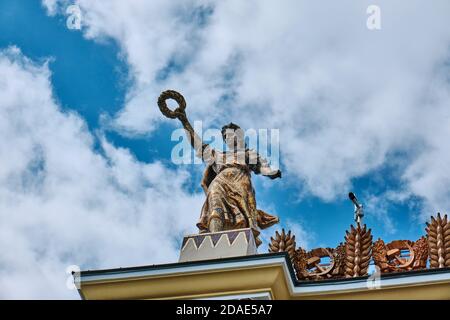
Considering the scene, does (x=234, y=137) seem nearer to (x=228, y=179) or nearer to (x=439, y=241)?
(x=228, y=179)

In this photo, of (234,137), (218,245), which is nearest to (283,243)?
(218,245)

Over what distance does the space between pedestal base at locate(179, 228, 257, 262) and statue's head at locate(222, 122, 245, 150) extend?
1.87m

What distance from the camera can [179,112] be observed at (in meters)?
14.5

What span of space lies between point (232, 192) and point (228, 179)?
13.2 inches

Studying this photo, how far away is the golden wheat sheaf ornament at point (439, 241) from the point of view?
12.2 m

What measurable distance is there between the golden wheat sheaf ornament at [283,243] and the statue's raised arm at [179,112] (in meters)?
2.04

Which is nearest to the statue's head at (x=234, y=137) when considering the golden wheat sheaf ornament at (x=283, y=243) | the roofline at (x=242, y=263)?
the golden wheat sheaf ornament at (x=283, y=243)

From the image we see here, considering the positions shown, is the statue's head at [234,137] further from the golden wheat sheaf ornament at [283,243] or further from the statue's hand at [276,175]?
the golden wheat sheaf ornament at [283,243]

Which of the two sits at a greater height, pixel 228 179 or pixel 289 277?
pixel 228 179

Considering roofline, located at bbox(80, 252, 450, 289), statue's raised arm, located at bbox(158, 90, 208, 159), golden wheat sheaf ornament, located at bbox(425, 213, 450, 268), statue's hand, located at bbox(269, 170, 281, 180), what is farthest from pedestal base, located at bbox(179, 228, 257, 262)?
golden wheat sheaf ornament, located at bbox(425, 213, 450, 268)

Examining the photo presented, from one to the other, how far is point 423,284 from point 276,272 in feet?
5.72

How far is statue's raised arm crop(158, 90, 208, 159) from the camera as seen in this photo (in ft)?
47.3
